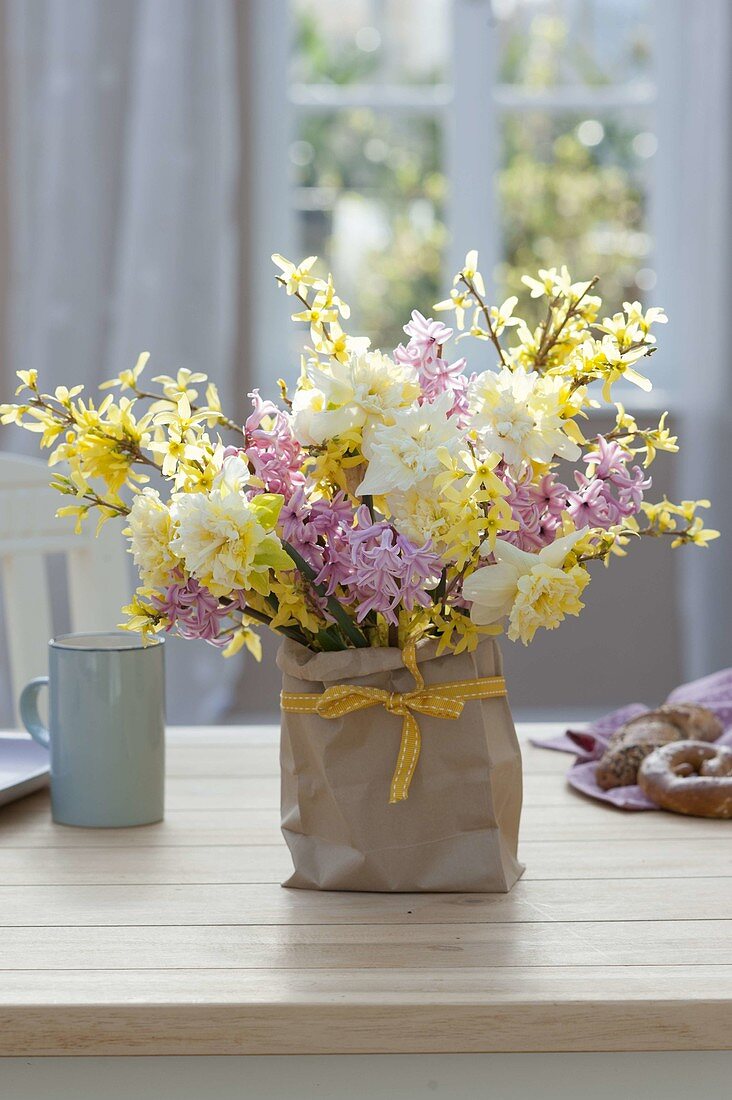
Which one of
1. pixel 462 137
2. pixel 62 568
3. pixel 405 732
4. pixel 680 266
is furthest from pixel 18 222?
pixel 405 732

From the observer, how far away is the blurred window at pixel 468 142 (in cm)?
314

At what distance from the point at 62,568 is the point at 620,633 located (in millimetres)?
1330

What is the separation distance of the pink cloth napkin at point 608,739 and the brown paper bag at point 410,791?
242mm

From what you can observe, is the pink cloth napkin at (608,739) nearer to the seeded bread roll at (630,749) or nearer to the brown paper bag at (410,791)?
the seeded bread roll at (630,749)

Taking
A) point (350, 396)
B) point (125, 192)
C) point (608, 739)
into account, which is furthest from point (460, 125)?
point (350, 396)

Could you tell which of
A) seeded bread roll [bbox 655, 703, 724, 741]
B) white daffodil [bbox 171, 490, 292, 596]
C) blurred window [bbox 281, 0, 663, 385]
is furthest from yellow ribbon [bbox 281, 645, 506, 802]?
blurred window [bbox 281, 0, 663, 385]

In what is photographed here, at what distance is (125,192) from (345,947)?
99.5 inches

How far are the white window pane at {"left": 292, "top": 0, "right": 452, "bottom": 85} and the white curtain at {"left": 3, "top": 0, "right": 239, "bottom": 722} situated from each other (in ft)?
0.80

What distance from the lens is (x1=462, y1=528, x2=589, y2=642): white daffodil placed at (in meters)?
0.73

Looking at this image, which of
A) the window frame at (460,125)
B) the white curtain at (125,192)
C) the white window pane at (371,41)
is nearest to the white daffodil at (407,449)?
the white curtain at (125,192)

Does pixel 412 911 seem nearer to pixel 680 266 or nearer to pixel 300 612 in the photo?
pixel 300 612

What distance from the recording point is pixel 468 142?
3.13 meters

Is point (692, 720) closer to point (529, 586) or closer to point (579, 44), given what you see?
point (529, 586)

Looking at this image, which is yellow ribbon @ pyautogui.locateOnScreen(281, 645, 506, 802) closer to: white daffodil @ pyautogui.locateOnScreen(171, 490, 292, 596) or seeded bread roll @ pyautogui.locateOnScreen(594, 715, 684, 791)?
white daffodil @ pyautogui.locateOnScreen(171, 490, 292, 596)
